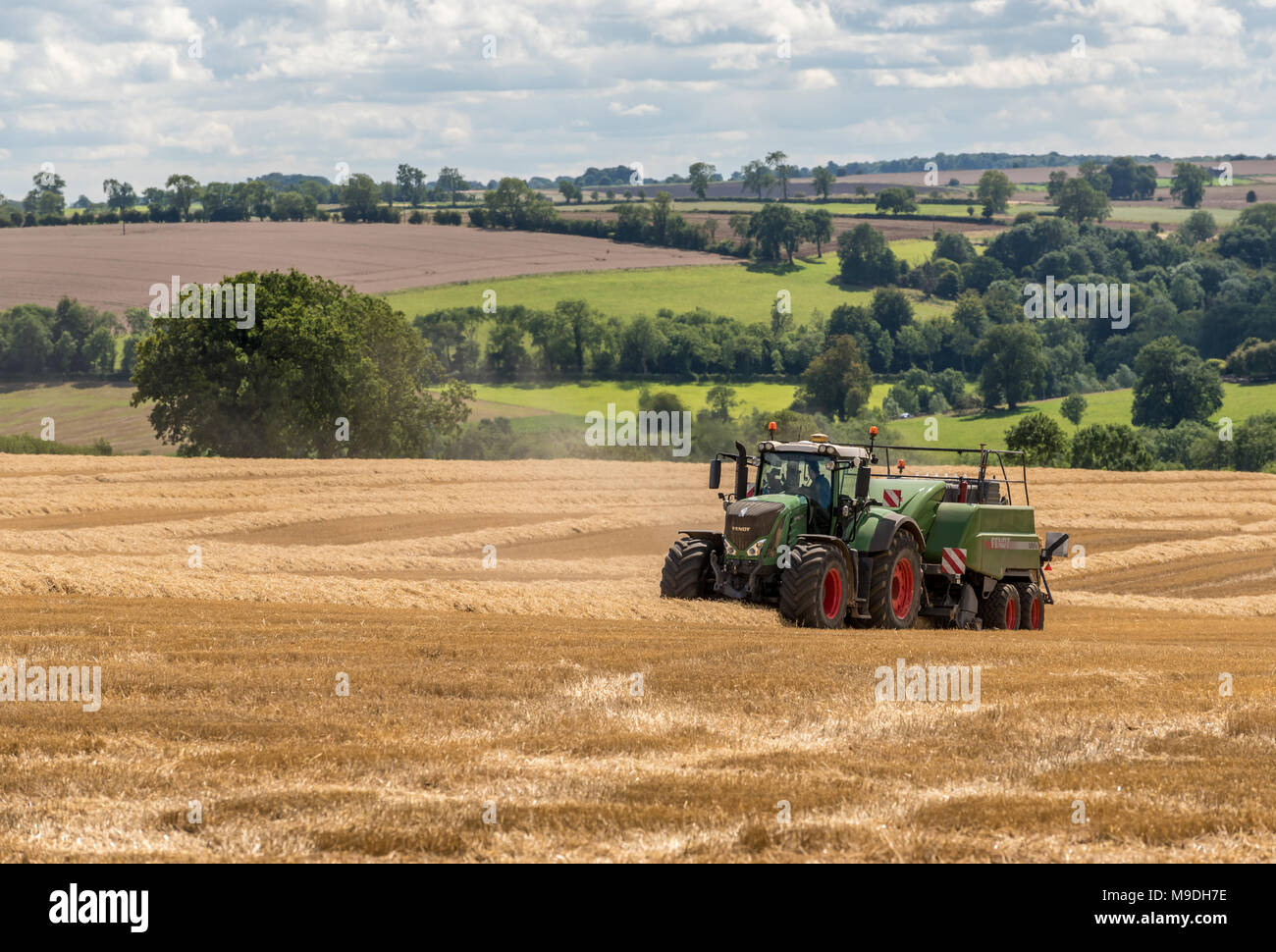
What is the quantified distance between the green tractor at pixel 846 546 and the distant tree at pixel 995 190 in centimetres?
17290

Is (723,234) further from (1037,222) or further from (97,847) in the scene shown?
(97,847)

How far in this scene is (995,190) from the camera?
190000 millimetres

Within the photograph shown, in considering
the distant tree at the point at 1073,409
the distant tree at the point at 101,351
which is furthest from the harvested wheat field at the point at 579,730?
the distant tree at the point at 1073,409

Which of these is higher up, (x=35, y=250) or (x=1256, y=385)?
(x=35, y=250)

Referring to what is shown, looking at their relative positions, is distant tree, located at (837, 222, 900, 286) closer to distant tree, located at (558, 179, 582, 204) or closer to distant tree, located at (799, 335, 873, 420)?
distant tree, located at (799, 335, 873, 420)

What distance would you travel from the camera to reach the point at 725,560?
752 inches

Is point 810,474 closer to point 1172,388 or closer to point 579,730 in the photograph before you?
point 579,730

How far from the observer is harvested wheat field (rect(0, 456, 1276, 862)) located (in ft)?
25.6

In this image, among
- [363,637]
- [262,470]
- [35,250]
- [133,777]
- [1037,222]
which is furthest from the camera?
[1037,222]

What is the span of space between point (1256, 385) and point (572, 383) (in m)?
55.4

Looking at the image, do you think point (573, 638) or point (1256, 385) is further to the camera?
point (1256, 385)

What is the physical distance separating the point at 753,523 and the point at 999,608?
6.32 m

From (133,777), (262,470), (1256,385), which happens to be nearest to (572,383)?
(262,470)

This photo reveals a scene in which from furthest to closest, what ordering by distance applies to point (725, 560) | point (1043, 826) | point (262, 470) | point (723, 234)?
1. point (723, 234)
2. point (262, 470)
3. point (725, 560)
4. point (1043, 826)
